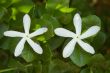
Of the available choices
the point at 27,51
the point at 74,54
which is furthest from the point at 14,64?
the point at 74,54

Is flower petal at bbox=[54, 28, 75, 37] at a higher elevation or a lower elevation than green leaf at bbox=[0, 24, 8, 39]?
lower

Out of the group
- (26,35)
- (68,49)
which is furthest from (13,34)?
(68,49)

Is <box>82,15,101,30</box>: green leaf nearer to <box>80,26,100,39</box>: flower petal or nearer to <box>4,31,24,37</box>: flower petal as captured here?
<box>80,26,100,39</box>: flower petal

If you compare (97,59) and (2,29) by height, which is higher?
(2,29)

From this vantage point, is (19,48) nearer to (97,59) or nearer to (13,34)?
(13,34)

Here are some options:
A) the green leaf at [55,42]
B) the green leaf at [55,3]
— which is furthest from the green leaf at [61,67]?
the green leaf at [55,3]

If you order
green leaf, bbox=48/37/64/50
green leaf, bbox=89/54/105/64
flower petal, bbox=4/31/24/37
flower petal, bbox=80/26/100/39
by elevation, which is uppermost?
flower petal, bbox=4/31/24/37

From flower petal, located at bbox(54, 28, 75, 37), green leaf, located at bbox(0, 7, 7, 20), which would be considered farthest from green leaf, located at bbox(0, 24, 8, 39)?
flower petal, located at bbox(54, 28, 75, 37)

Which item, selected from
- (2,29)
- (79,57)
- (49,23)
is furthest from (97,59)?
(2,29)
